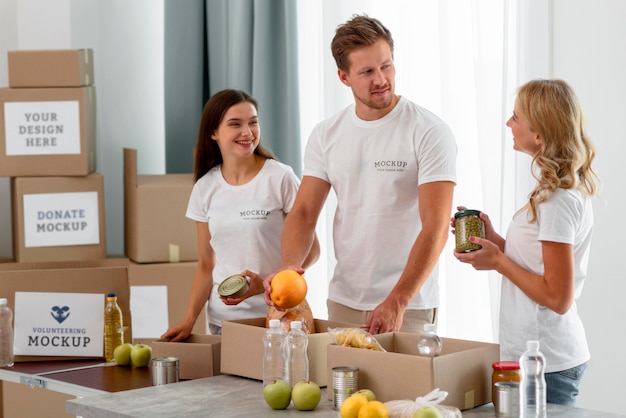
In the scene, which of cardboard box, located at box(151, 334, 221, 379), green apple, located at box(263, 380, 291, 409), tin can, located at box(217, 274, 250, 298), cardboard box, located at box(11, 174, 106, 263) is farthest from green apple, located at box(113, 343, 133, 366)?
cardboard box, located at box(11, 174, 106, 263)

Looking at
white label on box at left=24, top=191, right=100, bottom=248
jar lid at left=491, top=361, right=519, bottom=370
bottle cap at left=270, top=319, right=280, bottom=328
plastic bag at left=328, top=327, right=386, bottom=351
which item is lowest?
jar lid at left=491, top=361, right=519, bottom=370

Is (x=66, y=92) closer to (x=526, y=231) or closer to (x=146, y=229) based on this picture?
(x=146, y=229)

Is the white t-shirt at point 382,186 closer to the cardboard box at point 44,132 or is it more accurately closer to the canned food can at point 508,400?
the canned food can at point 508,400

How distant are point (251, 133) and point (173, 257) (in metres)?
0.99

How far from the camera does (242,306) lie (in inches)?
106

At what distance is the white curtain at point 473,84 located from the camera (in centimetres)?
265

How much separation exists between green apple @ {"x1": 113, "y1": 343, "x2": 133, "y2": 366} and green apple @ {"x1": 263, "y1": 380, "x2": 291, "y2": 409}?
85cm

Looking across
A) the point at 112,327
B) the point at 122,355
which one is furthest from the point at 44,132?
the point at 122,355

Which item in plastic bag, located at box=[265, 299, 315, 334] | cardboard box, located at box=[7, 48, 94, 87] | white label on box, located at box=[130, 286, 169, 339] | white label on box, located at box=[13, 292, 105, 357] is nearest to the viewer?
plastic bag, located at box=[265, 299, 315, 334]

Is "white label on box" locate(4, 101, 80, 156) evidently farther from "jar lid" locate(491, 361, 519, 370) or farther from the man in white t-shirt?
"jar lid" locate(491, 361, 519, 370)

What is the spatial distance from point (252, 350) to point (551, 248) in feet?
2.44

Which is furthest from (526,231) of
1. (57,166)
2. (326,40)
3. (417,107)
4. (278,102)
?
(57,166)

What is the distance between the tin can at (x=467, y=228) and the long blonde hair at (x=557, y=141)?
137 millimetres

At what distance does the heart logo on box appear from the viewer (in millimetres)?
2857
